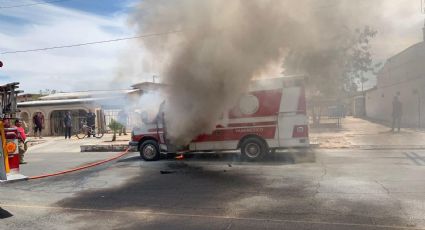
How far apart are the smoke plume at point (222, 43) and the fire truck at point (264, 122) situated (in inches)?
15.1

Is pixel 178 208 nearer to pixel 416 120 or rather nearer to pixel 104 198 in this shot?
pixel 104 198

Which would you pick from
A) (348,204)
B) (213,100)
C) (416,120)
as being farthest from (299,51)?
(416,120)

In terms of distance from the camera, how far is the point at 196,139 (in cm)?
1245

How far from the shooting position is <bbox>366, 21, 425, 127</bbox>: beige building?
2048 cm

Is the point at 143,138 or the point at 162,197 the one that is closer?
the point at 162,197

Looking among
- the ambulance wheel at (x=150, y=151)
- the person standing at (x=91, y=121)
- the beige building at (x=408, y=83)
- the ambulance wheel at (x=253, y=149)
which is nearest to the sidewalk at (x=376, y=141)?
the beige building at (x=408, y=83)

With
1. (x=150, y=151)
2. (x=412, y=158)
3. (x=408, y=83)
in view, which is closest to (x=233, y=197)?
(x=150, y=151)

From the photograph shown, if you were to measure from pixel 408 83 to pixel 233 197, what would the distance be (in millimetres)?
18896

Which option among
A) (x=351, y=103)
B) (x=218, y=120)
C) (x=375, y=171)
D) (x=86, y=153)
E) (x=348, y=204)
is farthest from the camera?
(x=351, y=103)

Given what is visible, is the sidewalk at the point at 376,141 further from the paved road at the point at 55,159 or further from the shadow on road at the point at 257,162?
the paved road at the point at 55,159

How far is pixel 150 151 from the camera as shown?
1295 cm

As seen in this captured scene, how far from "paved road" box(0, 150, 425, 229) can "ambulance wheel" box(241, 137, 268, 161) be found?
1.83ft

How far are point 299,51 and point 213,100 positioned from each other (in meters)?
2.74

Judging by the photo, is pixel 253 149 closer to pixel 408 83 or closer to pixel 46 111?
pixel 408 83
